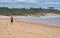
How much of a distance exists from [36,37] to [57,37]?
72.0 inches

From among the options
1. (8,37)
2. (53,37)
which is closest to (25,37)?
(8,37)

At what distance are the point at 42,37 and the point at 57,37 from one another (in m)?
1.33

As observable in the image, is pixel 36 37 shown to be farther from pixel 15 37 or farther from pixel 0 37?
pixel 0 37

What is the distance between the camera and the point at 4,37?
13734 millimetres

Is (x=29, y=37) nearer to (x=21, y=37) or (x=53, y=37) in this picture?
(x=21, y=37)

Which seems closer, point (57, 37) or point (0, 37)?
point (0, 37)

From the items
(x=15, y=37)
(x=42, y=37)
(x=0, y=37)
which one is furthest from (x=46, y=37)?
(x=0, y=37)

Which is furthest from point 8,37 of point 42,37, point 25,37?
point 42,37

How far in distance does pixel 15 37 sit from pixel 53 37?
307 cm

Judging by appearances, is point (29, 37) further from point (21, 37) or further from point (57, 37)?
point (57, 37)

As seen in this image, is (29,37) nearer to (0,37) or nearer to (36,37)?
(36,37)

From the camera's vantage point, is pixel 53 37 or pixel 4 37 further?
pixel 53 37

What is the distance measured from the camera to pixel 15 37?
13859mm

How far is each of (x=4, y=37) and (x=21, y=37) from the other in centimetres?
121
